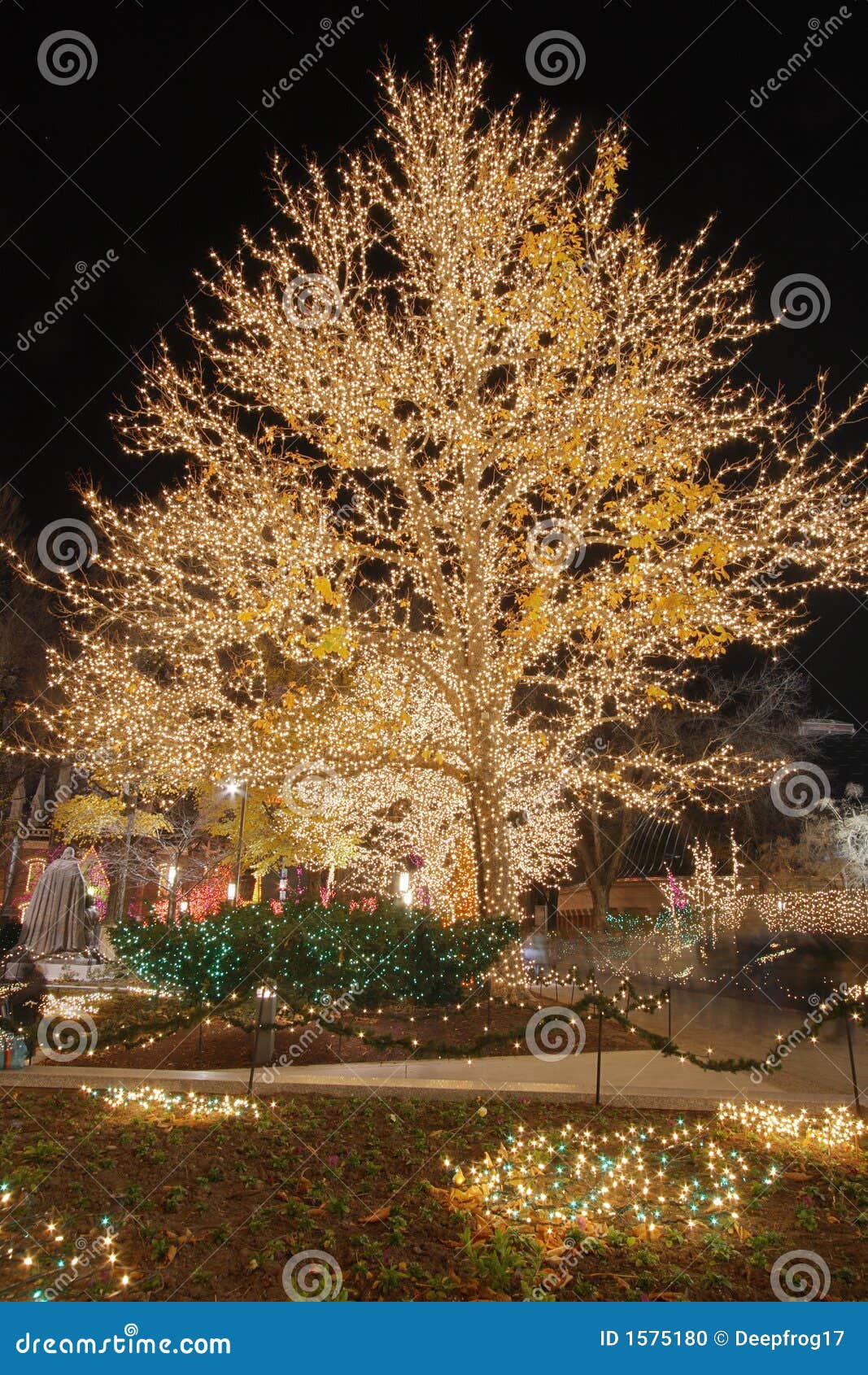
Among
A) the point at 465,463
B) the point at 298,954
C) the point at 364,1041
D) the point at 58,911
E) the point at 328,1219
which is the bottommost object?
the point at 328,1219

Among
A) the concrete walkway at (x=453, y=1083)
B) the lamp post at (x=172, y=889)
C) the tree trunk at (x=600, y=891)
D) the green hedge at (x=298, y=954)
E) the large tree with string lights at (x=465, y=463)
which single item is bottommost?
the concrete walkway at (x=453, y=1083)

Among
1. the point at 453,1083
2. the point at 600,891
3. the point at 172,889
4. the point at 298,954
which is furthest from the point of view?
the point at 600,891

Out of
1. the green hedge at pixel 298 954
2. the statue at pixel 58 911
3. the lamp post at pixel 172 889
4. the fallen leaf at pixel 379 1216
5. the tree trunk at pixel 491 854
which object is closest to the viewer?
the fallen leaf at pixel 379 1216

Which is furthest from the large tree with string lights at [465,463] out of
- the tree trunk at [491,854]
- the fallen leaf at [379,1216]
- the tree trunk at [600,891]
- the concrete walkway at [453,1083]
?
the tree trunk at [600,891]

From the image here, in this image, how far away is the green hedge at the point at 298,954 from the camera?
8.82 m

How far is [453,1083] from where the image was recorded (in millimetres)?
7836

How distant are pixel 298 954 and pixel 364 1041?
1528 mm

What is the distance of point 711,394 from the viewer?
12.8 metres

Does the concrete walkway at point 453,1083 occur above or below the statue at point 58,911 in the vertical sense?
below

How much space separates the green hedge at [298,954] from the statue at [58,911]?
5.39m

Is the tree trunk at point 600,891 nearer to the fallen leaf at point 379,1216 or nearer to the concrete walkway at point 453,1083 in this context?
the concrete walkway at point 453,1083

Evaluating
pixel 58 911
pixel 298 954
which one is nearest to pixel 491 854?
pixel 298 954

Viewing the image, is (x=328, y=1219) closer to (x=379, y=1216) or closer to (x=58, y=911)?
(x=379, y=1216)

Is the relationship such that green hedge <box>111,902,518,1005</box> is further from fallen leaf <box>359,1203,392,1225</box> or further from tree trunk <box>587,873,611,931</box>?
tree trunk <box>587,873,611,931</box>
